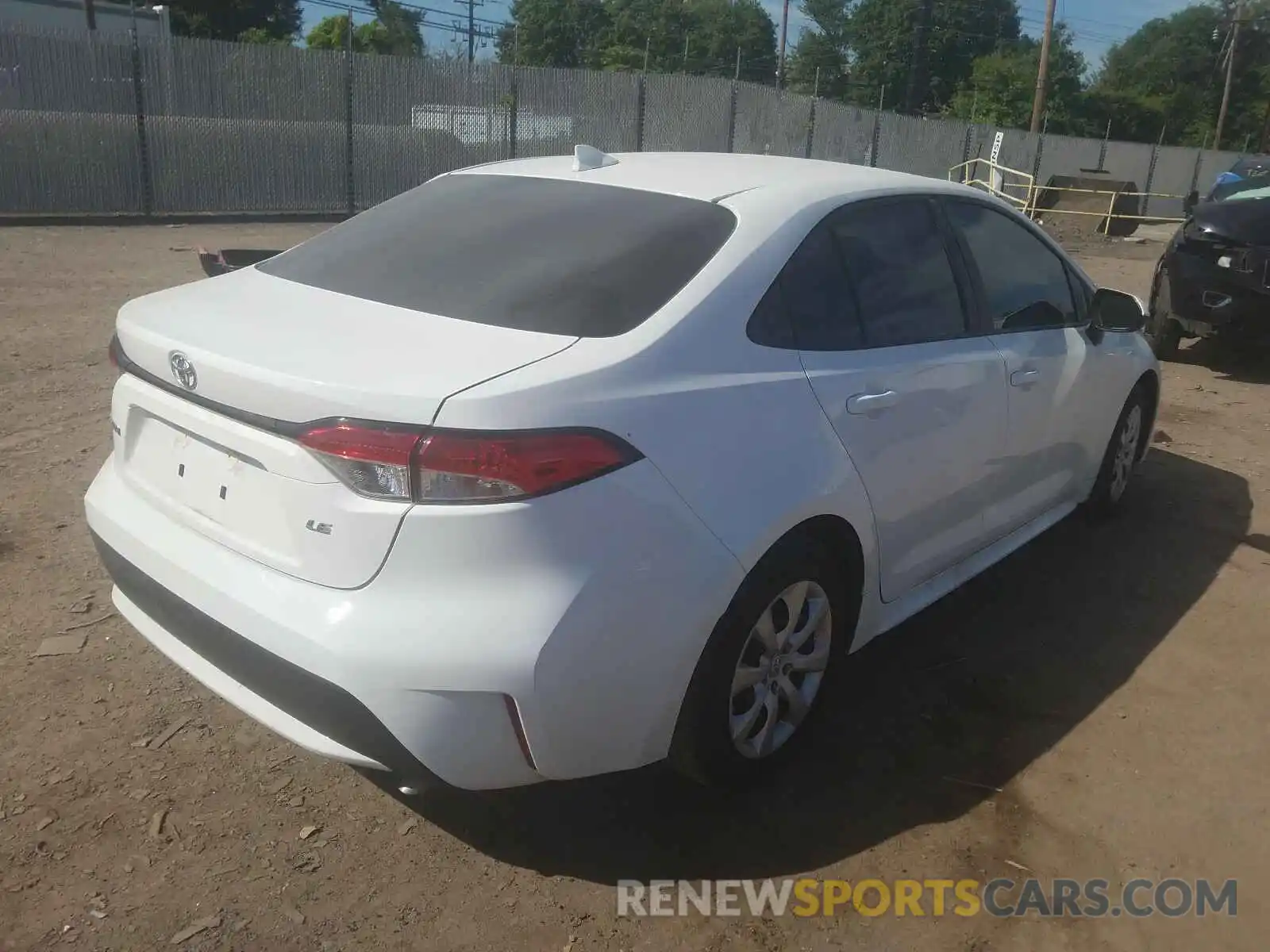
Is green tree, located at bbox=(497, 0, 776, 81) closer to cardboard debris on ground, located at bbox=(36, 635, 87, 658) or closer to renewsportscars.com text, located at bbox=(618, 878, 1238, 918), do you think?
cardboard debris on ground, located at bbox=(36, 635, 87, 658)

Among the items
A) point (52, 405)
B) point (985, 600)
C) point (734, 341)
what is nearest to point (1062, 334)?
point (985, 600)

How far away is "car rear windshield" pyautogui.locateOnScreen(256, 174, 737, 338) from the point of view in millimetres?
2680

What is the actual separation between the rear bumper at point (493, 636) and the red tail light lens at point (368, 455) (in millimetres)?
82

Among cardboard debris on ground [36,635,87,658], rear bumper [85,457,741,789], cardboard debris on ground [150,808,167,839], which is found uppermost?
rear bumper [85,457,741,789]

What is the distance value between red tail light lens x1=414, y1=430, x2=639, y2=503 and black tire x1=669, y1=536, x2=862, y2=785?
60 centimetres

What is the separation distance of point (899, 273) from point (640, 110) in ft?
61.1

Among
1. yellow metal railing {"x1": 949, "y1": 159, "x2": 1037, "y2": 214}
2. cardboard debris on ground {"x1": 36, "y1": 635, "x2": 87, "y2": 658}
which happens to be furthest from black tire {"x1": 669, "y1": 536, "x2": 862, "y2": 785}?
yellow metal railing {"x1": 949, "y1": 159, "x2": 1037, "y2": 214}

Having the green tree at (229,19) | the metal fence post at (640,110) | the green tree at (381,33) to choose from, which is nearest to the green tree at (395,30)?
the green tree at (381,33)

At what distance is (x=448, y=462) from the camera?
7.27ft

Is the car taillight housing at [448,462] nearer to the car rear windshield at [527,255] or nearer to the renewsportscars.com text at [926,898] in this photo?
the car rear windshield at [527,255]

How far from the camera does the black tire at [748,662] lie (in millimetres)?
2641

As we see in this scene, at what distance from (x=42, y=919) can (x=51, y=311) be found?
7.10 metres

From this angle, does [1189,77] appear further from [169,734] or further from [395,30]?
[169,734]

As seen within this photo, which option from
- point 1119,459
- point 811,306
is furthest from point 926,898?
point 1119,459
